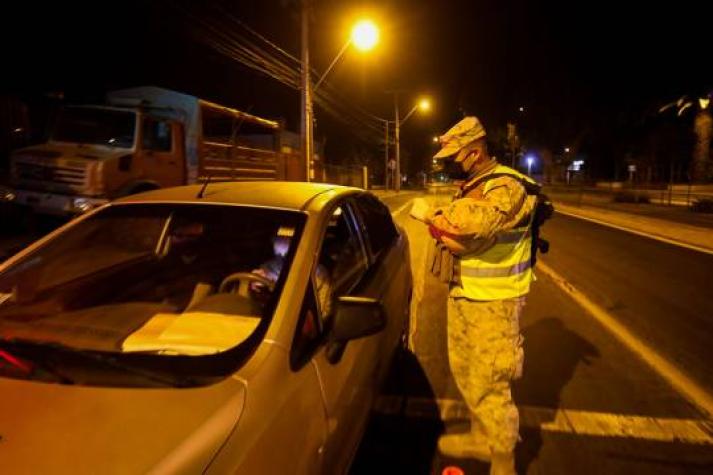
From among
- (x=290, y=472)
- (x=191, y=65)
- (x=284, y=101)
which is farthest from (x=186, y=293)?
(x=284, y=101)

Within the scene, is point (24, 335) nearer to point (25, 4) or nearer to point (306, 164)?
point (306, 164)

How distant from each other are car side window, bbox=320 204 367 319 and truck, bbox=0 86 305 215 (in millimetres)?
7107

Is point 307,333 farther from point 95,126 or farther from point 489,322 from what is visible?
point 95,126

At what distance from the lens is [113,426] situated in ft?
5.54

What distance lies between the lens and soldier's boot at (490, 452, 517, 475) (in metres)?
3.09

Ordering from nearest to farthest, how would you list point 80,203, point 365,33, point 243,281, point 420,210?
point 243,281 → point 420,210 → point 80,203 → point 365,33

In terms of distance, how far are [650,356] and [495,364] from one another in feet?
9.02

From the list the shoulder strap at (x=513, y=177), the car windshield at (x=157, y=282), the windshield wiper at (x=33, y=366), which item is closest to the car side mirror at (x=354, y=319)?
the car windshield at (x=157, y=282)

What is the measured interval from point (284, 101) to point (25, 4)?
24.9 meters

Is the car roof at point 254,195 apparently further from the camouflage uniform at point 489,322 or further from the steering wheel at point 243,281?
the camouflage uniform at point 489,322

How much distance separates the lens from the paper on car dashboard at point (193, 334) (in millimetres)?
2223

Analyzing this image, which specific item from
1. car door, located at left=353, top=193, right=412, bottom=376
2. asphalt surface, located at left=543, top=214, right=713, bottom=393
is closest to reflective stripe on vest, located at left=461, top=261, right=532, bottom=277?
car door, located at left=353, top=193, right=412, bottom=376

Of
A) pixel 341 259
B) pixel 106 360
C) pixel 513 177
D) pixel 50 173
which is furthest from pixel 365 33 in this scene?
pixel 106 360

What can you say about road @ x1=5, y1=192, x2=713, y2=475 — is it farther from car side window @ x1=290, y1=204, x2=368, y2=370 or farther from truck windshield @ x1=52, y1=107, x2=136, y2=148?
truck windshield @ x1=52, y1=107, x2=136, y2=148
